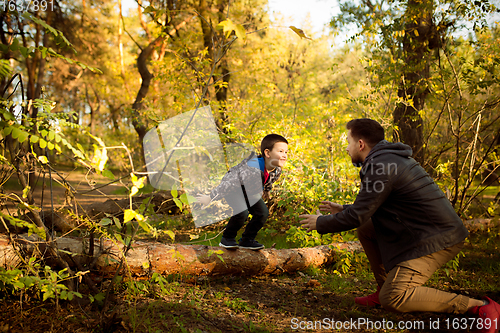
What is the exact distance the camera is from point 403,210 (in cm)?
237

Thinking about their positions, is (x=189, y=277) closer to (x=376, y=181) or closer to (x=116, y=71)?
(x=376, y=181)

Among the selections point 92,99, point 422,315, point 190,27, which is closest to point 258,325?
point 422,315

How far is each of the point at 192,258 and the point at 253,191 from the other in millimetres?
963

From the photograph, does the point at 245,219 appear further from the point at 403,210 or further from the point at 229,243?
the point at 403,210

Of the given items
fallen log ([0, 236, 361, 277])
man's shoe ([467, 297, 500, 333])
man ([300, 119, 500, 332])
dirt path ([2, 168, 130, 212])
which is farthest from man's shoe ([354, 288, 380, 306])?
dirt path ([2, 168, 130, 212])

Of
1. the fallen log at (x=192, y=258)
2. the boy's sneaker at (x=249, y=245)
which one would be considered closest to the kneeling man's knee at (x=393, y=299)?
the fallen log at (x=192, y=258)

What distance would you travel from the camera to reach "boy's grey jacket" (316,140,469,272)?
2.30 meters

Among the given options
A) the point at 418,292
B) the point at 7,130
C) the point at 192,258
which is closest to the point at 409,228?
the point at 418,292

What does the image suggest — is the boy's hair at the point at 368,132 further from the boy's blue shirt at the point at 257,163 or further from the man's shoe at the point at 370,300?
the man's shoe at the point at 370,300

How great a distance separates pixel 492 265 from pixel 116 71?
62.5 feet

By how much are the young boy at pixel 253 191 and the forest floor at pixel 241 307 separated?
17.9 inches

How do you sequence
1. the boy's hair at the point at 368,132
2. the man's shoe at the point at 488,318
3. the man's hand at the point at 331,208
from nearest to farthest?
the man's shoe at the point at 488,318
the boy's hair at the point at 368,132
the man's hand at the point at 331,208

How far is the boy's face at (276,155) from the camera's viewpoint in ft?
11.4

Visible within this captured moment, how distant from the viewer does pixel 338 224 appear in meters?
2.47
